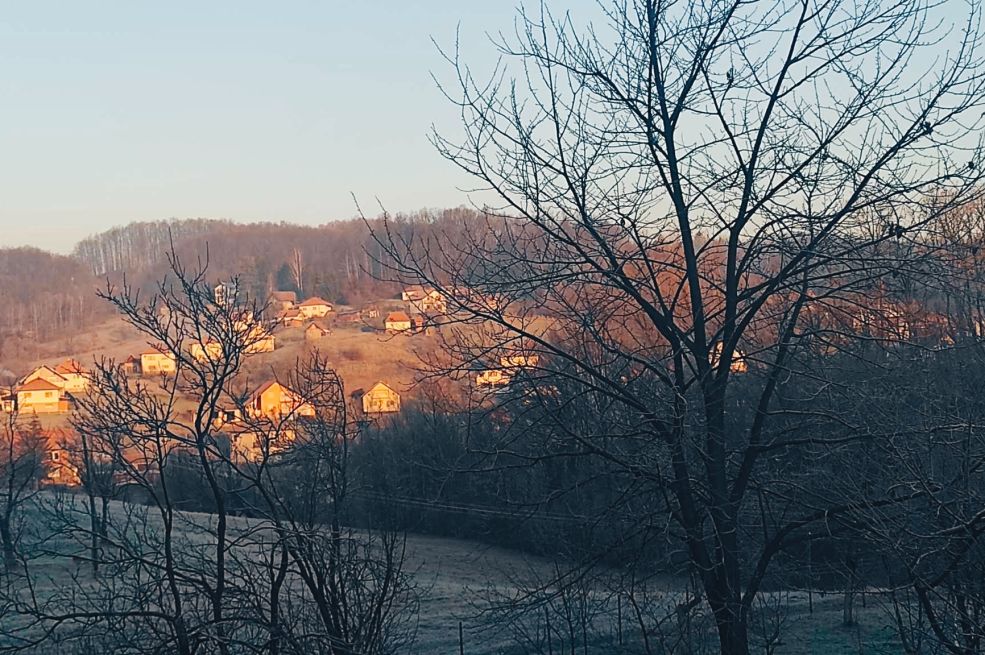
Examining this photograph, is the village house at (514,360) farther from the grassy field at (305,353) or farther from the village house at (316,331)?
the village house at (316,331)

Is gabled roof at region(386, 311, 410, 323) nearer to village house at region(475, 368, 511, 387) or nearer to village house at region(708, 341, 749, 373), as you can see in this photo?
village house at region(475, 368, 511, 387)

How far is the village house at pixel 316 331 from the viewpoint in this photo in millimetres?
56737

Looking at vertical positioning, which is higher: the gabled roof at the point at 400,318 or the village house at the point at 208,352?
the gabled roof at the point at 400,318

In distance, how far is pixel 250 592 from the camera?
18.7ft

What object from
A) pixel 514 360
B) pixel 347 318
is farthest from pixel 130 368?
pixel 347 318

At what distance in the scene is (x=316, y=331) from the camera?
195 ft

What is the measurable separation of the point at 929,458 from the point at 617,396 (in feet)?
5.76

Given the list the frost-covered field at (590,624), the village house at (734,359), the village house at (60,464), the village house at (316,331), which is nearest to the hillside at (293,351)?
the village house at (316,331)

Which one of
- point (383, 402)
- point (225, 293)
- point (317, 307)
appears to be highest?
point (317, 307)

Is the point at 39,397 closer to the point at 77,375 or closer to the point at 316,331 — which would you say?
the point at 316,331

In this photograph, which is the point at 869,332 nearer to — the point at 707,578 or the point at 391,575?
the point at 707,578

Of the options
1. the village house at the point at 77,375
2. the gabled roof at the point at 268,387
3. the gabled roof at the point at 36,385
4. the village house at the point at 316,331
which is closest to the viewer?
Answer: the village house at the point at 77,375

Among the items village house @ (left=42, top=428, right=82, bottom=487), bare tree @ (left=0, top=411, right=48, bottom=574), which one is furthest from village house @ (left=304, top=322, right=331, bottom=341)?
bare tree @ (left=0, top=411, right=48, bottom=574)

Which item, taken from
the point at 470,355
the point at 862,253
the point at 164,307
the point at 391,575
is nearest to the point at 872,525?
the point at 862,253
